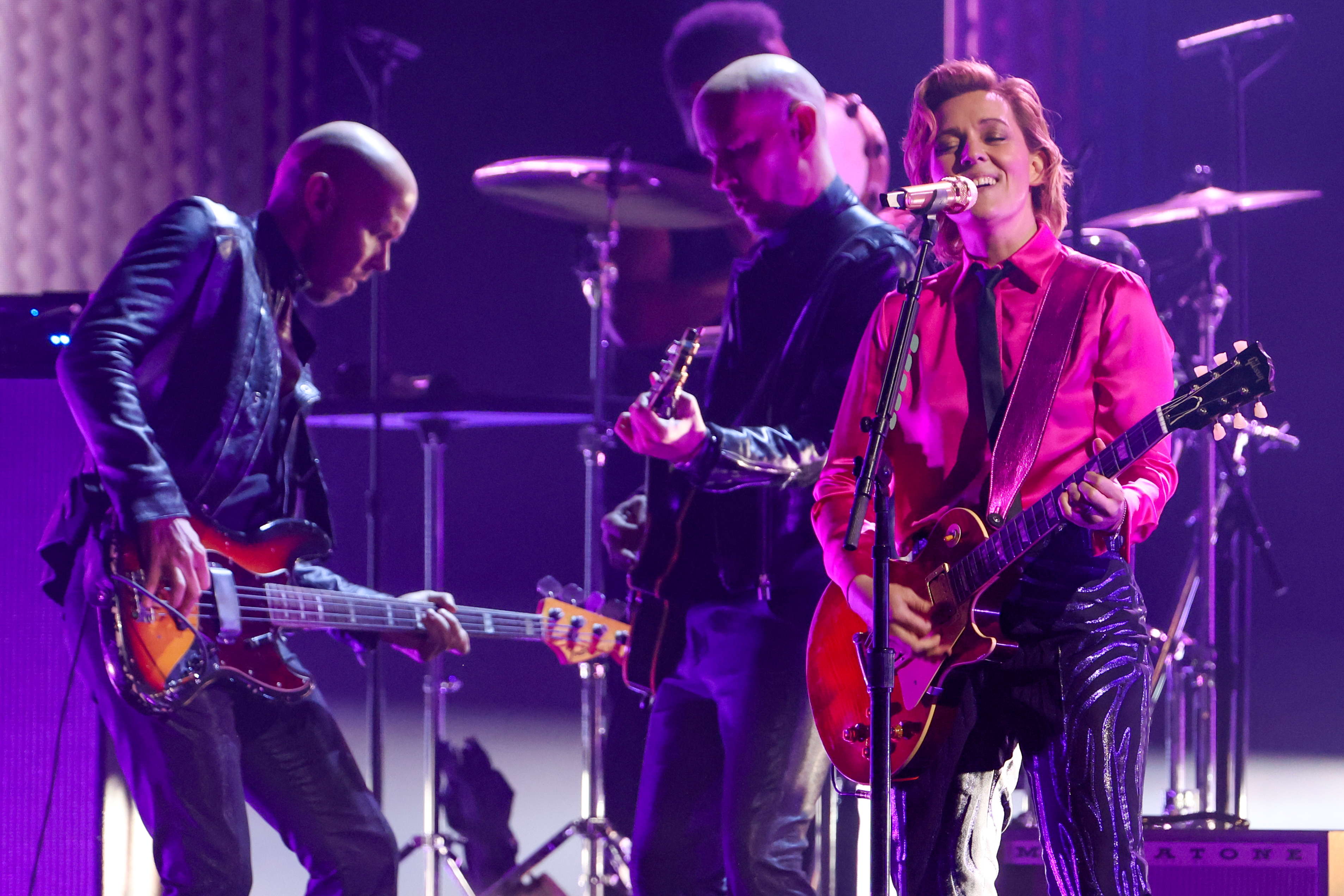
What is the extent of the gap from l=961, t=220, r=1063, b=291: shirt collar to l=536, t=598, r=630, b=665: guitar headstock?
2065 mm

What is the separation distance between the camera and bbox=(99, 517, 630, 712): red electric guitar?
Result: 286cm

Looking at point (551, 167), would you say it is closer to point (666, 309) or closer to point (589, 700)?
point (666, 309)

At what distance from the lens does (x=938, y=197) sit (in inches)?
90.2

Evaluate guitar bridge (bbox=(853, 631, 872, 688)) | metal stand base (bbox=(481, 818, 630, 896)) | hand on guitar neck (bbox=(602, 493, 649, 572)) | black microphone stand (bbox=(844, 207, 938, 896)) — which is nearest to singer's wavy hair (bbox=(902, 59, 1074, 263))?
black microphone stand (bbox=(844, 207, 938, 896))

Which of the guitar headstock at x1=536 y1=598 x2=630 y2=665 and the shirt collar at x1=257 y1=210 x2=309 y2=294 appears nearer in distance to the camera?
the shirt collar at x1=257 y1=210 x2=309 y2=294

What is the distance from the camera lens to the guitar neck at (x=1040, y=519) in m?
2.13

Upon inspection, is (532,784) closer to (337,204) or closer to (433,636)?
(433,636)

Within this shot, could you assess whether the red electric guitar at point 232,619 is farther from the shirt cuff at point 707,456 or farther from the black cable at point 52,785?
the shirt cuff at point 707,456

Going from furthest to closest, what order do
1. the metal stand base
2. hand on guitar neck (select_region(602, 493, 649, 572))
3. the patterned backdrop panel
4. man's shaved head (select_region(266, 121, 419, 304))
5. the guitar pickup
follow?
the patterned backdrop panel < the metal stand base < hand on guitar neck (select_region(602, 493, 649, 572)) < man's shaved head (select_region(266, 121, 419, 304)) < the guitar pickup

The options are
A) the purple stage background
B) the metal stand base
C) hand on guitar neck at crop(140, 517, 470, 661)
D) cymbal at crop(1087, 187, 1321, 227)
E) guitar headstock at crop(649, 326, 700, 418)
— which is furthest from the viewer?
cymbal at crop(1087, 187, 1321, 227)

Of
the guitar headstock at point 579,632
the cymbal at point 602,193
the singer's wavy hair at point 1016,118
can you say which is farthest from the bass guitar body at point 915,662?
the cymbal at point 602,193

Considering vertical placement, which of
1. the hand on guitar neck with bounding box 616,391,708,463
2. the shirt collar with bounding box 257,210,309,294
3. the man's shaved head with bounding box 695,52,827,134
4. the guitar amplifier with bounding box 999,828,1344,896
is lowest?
the guitar amplifier with bounding box 999,828,1344,896

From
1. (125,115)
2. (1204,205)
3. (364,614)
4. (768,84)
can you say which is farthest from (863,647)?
(125,115)

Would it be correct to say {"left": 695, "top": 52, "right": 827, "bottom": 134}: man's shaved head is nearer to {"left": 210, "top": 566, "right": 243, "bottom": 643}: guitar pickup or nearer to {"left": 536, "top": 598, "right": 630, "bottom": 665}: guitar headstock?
{"left": 210, "top": 566, "right": 243, "bottom": 643}: guitar pickup
